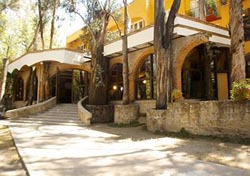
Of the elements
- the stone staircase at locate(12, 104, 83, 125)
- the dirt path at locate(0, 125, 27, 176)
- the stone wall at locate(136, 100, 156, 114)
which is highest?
the stone wall at locate(136, 100, 156, 114)

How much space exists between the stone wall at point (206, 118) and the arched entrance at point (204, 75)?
3410 mm

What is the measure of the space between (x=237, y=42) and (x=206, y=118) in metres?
3.01

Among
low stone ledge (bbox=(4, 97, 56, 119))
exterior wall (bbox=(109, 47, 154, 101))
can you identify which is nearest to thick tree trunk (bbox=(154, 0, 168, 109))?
exterior wall (bbox=(109, 47, 154, 101))

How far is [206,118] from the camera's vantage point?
846 cm

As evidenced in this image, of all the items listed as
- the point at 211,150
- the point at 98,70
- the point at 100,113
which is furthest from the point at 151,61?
the point at 211,150

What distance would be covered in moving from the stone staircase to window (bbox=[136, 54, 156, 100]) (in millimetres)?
4168

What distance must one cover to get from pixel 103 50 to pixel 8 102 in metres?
14.6

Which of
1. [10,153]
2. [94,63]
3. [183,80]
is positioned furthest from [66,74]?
[10,153]

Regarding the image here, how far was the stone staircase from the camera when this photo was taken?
1389 centimetres

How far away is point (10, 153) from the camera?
A: 22.6 feet

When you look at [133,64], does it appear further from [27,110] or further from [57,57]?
[27,110]

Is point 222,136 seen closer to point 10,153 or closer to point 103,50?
point 10,153

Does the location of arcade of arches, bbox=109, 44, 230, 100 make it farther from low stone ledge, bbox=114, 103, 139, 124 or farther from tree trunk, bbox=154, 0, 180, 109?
tree trunk, bbox=154, 0, 180, 109

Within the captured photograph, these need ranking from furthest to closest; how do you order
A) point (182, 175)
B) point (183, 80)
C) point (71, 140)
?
point (183, 80), point (71, 140), point (182, 175)
